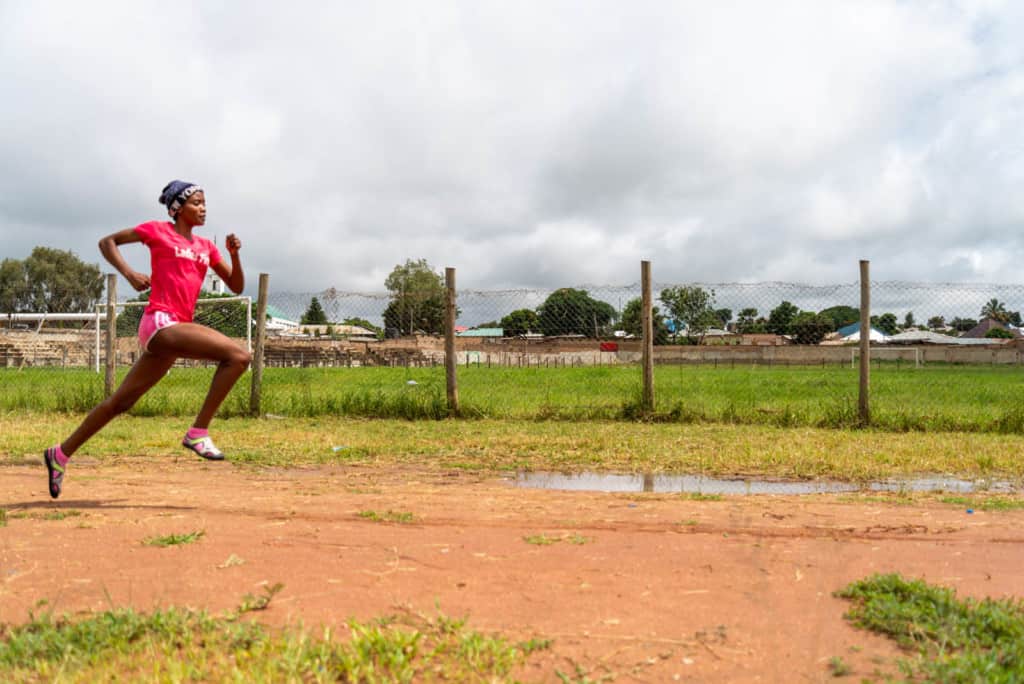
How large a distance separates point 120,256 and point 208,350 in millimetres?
770

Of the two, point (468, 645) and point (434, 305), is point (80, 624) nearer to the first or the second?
point (468, 645)

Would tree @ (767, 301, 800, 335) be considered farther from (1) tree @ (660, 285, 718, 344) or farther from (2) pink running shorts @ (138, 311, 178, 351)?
(2) pink running shorts @ (138, 311, 178, 351)

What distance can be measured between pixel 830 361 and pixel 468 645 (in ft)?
71.1

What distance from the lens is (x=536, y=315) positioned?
39.5ft

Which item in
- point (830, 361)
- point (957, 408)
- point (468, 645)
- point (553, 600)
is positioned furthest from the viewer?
point (830, 361)

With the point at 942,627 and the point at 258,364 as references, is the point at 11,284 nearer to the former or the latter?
the point at 258,364

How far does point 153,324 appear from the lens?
5.04 metres

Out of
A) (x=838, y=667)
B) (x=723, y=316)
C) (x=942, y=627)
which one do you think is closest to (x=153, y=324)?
(x=838, y=667)

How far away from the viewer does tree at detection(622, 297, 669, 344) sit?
36.3 feet

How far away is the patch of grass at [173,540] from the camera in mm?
3807

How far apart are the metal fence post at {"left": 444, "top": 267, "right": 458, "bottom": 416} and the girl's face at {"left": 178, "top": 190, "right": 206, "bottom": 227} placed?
5.99 metres

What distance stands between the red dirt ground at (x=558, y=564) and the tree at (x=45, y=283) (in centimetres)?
8240

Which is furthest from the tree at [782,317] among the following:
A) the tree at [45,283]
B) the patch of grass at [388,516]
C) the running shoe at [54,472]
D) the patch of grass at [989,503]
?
the tree at [45,283]

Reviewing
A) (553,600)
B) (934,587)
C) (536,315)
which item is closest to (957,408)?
(536,315)
